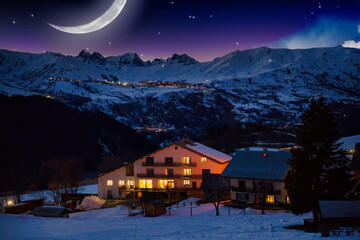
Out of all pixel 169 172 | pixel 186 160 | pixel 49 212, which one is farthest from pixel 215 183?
pixel 49 212

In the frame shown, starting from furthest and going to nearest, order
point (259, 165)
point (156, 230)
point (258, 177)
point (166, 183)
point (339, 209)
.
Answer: point (166, 183) < point (259, 165) < point (258, 177) < point (156, 230) < point (339, 209)

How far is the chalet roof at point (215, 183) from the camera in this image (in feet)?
141

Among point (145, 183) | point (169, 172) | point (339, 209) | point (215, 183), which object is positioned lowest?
point (145, 183)

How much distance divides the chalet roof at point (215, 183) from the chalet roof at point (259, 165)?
1.65 meters

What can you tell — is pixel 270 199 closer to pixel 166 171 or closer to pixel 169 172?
pixel 169 172

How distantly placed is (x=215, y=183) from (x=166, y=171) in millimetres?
12867

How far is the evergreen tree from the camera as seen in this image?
883 inches

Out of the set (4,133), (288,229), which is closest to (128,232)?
(288,229)

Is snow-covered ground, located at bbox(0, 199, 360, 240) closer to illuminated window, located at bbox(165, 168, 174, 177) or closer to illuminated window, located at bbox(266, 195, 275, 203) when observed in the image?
illuminated window, located at bbox(266, 195, 275, 203)

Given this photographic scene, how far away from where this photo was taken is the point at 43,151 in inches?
4306

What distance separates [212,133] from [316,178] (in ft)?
375

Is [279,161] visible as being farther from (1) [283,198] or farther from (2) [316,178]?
(2) [316,178]

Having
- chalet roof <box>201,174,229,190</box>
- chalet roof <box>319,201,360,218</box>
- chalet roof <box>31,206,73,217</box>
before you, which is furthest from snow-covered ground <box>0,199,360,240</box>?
chalet roof <box>201,174,229,190</box>

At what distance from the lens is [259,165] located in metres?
41.3
